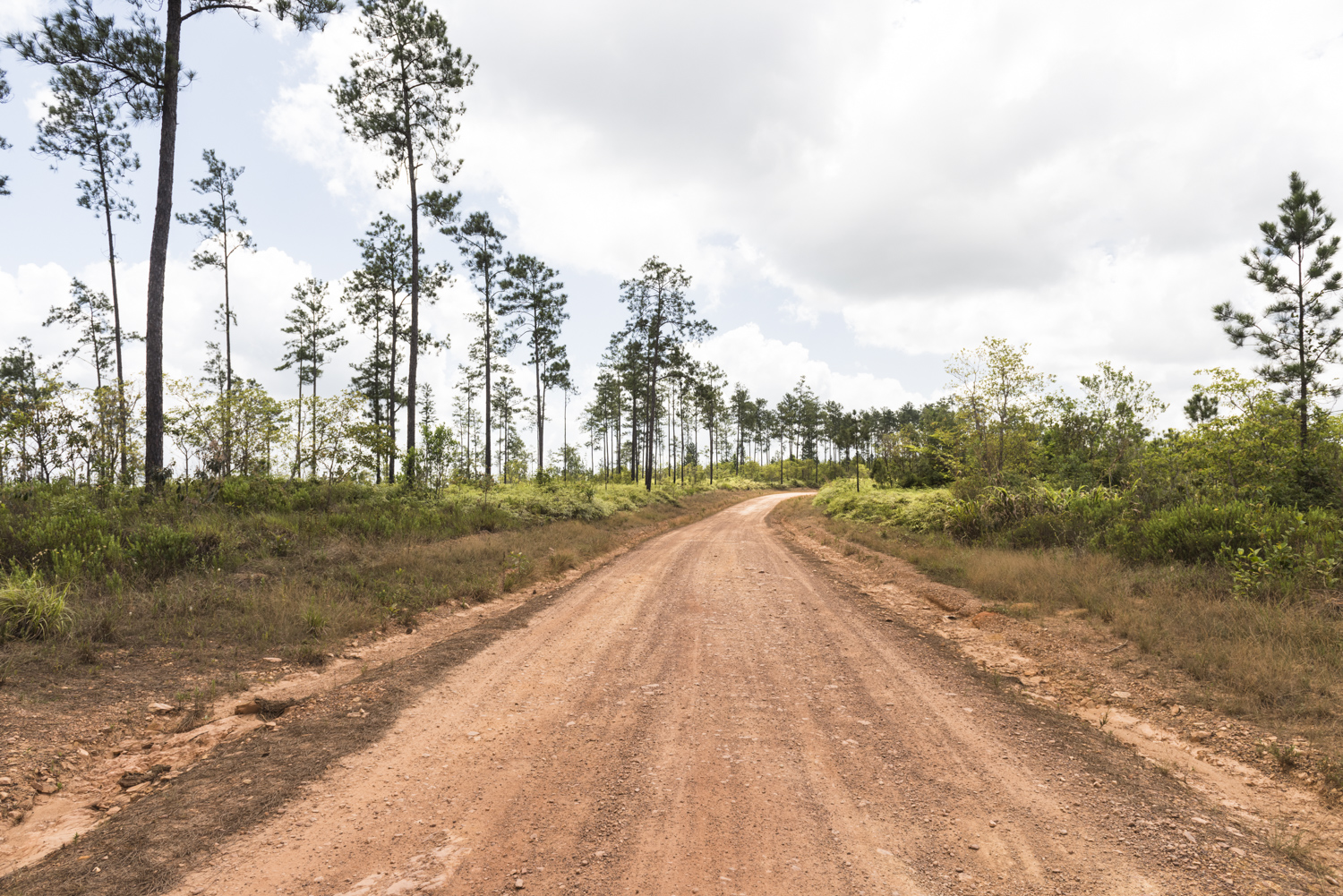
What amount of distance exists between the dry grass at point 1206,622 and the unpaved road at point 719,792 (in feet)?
6.26

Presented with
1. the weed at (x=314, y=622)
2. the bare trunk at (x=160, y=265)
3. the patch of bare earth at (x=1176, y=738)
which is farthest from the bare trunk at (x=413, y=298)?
the patch of bare earth at (x=1176, y=738)

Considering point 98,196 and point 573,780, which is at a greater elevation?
point 98,196

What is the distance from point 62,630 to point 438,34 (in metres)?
20.9

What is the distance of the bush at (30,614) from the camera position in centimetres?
619

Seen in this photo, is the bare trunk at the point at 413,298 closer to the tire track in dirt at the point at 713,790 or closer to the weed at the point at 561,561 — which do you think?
the weed at the point at 561,561

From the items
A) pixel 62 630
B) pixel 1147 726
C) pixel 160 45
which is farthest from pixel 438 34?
pixel 1147 726

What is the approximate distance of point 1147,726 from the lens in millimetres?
5262

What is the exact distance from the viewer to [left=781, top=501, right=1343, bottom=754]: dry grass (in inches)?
209

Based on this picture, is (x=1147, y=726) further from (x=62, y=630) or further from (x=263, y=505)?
(x=263, y=505)

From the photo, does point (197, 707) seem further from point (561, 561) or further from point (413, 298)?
point (413, 298)

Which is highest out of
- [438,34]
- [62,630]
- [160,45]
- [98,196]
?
[438,34]

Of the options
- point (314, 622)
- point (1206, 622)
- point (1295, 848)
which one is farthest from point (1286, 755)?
point (314, 622)

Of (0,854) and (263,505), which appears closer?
(0,854)

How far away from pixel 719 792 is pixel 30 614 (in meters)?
8.15
